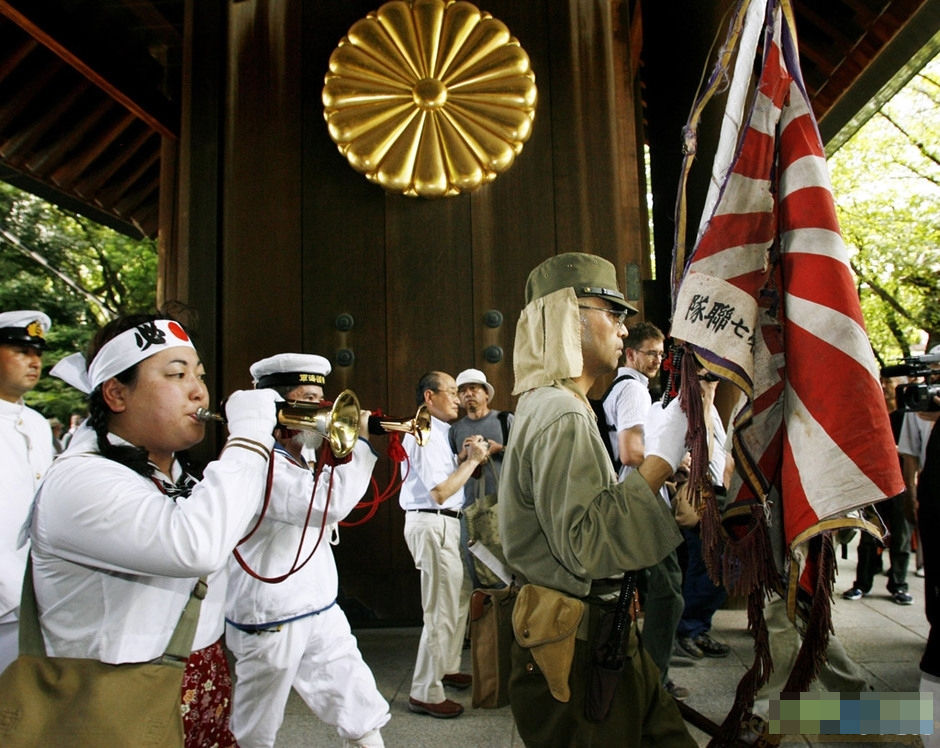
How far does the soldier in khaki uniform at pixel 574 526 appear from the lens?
1840mm

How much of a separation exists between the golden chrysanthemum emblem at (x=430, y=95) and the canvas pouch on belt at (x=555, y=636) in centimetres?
384

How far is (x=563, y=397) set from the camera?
2.13 meters

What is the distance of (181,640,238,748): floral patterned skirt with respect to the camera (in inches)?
76.1

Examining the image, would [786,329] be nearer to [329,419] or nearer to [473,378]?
[329,419]

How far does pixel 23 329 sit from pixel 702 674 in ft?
13.9

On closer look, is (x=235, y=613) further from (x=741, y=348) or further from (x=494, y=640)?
(x=741, y=348)

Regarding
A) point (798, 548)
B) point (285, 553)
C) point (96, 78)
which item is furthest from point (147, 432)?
point (96, 78)

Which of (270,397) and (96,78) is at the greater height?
(96,78)

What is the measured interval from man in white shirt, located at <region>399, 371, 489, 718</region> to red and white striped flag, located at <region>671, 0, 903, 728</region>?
2.58m

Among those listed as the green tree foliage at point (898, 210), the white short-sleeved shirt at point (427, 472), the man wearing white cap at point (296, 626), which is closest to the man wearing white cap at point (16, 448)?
the man wearing white cap at point (296, 626)

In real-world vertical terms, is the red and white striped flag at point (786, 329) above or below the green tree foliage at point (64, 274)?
below

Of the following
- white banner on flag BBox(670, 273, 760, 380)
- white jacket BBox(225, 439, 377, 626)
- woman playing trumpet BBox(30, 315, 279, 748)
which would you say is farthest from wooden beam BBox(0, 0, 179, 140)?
white banner on flag BBox(670, 273, 760, 380)

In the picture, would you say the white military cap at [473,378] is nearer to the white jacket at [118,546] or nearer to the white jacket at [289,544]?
the white jacket at [289,544]

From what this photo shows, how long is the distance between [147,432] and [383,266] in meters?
3.64
